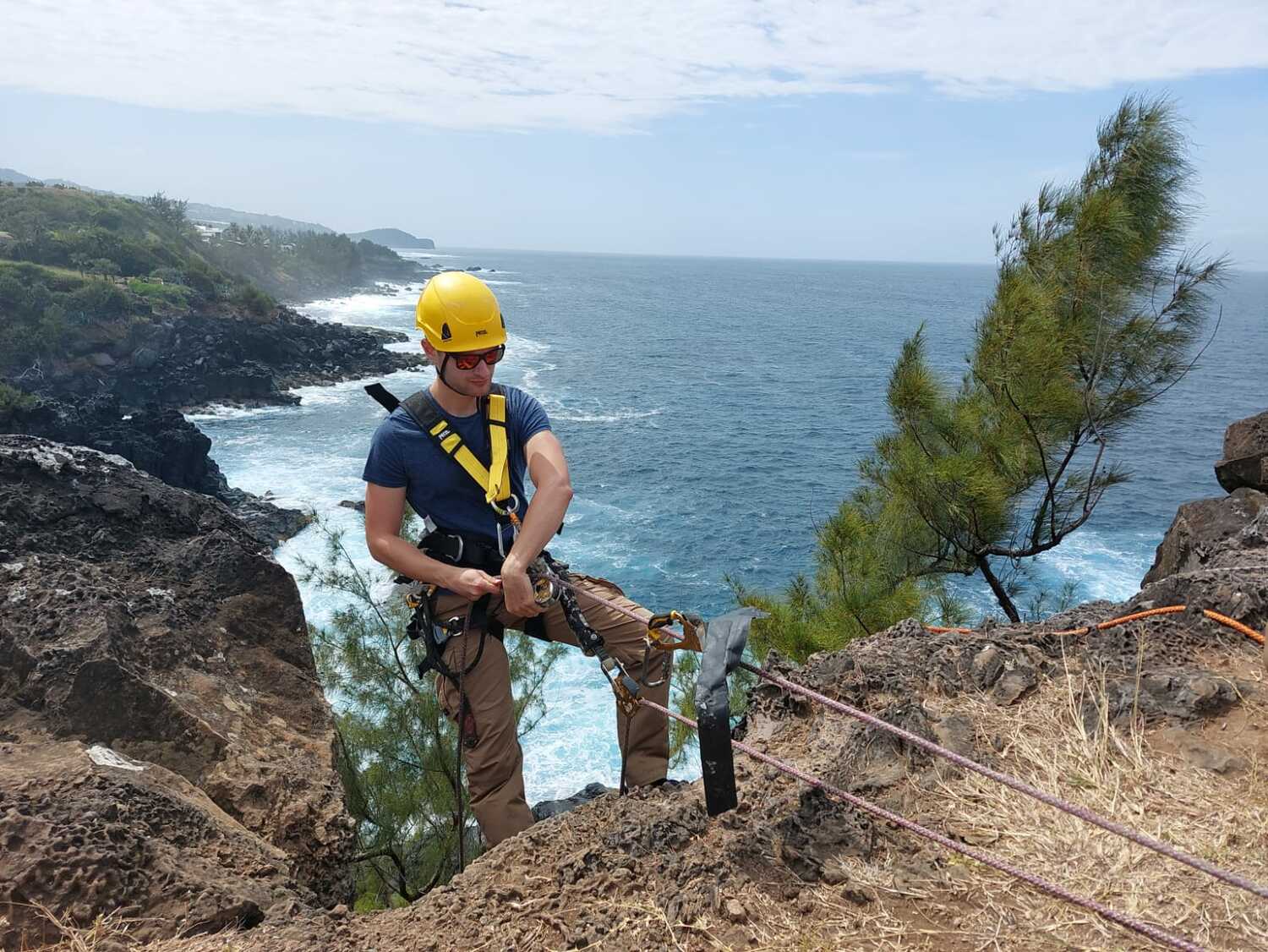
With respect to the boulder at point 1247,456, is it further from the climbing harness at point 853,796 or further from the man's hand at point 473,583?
the man's hand at point 473,583

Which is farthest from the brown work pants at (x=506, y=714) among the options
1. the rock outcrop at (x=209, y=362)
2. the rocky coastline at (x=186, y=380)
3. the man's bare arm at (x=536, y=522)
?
the rock outcrop at (x=209, y=362)

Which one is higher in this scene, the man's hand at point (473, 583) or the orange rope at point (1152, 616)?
the man's hand at point (473, 583)

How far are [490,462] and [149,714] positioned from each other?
6.01 feet

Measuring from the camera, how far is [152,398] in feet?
142

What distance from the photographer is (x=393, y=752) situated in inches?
361

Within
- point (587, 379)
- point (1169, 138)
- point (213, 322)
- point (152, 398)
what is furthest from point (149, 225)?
point (1169, 138)

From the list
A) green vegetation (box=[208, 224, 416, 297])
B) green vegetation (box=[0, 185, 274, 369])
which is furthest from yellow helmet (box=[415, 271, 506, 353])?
green vegetation (box=[208, 224, 416, 297])

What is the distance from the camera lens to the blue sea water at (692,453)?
930 inches

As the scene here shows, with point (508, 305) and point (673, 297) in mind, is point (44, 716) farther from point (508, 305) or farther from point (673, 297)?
point (673, 297)

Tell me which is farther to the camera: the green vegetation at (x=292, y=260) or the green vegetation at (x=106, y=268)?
the green vegetation at (x=292, y=260)

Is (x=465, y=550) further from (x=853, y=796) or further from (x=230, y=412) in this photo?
(x=230, y=412)

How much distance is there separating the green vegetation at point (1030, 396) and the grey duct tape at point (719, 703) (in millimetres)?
6302

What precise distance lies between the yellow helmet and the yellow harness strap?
312mm

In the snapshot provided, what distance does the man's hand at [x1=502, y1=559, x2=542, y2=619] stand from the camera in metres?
3.11
